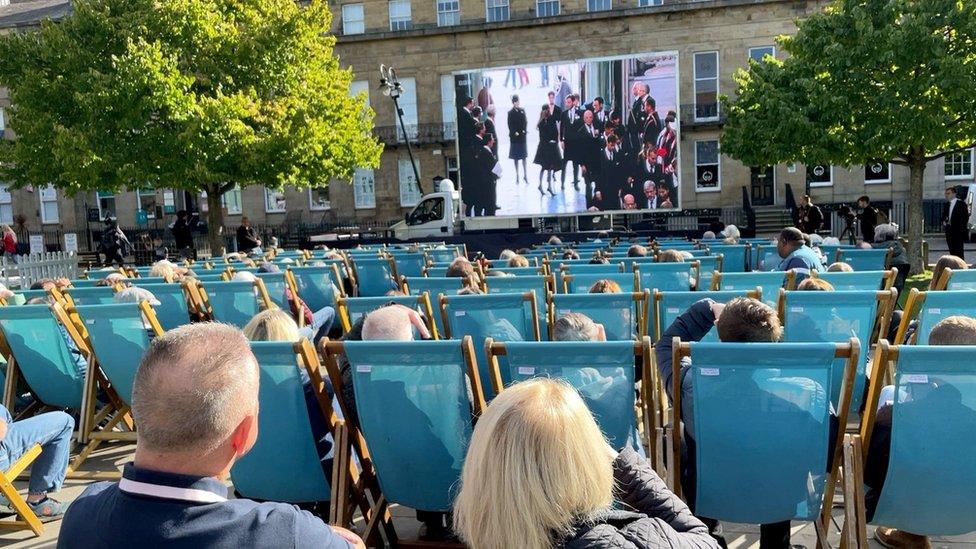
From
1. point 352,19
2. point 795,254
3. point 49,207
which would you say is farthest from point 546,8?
point 795,254

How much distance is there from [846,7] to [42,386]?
1487cm

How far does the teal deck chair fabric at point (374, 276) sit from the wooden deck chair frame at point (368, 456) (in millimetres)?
6391

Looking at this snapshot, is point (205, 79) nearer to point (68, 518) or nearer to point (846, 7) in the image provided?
point (846, 7)

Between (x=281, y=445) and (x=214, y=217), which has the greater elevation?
(x=214, y=217)

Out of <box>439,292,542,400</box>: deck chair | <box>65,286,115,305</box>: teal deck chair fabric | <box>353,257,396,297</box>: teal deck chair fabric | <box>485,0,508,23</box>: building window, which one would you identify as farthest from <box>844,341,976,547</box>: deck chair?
<box>485,0,508,23</box>: building window

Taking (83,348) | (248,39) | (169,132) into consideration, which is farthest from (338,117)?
(83,348)

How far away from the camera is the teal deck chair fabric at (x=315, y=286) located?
28.6ft

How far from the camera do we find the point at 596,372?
323 centimetres

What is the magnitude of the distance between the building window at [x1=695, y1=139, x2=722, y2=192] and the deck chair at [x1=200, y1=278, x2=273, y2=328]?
25.6 meters

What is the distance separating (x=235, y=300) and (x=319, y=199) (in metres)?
27.6

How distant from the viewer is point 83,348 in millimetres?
5590

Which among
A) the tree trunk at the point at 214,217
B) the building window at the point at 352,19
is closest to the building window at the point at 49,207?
the building window at the point at 352,19

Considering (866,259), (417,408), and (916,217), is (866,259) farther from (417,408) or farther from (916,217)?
(916,217)

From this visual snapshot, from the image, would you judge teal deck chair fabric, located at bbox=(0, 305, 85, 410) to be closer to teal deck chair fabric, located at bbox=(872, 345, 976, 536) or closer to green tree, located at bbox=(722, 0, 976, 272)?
teal deck chair fabric, located at bbox=(872, 345, 976, 536)
